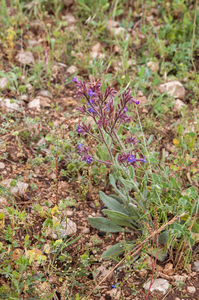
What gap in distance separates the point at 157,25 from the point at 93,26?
3.00 ft

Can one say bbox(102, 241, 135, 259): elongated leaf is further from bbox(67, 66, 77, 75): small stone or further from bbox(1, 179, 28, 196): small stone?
bbox(67, 66, 77, 75): small stone

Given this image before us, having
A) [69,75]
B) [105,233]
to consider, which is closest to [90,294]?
[105,233]

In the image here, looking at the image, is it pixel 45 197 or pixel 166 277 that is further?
pixel 45 197

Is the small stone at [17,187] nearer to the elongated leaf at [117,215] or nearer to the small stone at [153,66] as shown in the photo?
the elongated leaf at [117,215]

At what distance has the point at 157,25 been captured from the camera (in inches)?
164

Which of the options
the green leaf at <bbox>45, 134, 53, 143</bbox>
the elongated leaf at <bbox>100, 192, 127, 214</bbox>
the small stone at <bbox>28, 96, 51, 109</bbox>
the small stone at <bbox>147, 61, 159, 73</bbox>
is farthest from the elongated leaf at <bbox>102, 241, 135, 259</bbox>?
the small stone at <bbox>147, 61, 159, 73</bbox>

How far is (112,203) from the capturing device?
241 cm

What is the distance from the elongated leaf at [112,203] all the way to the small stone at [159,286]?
585 millimetres

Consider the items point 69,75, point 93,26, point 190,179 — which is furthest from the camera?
point 93,26

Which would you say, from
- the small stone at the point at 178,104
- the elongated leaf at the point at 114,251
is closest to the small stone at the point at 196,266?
the elongated leaf at the point at 114,251

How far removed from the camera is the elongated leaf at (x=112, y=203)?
2.40 m

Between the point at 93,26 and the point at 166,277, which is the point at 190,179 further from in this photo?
the point at 93,26

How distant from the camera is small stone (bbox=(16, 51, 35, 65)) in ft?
11.8

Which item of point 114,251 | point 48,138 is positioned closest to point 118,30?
point 48,138
